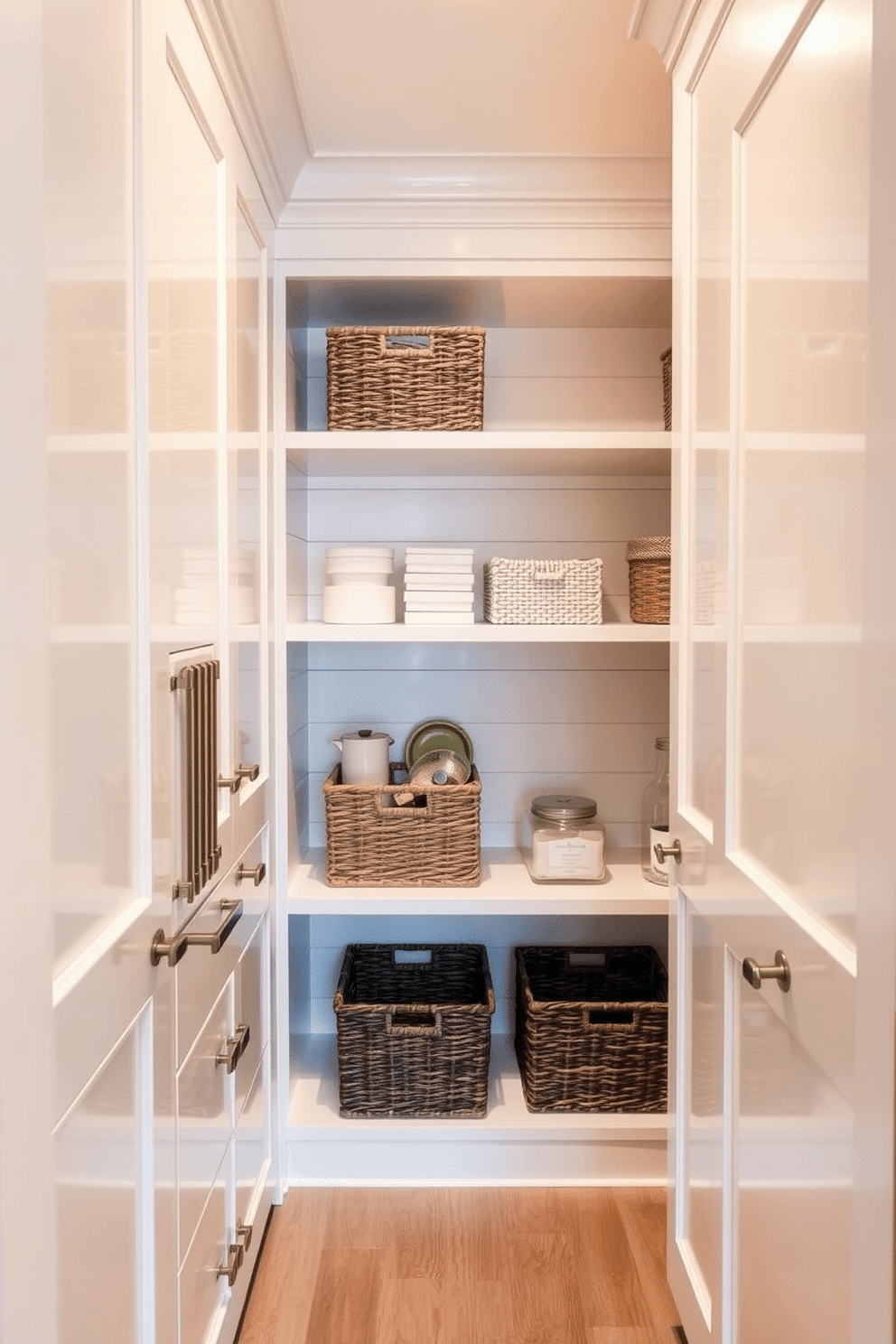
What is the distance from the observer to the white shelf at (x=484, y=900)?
2340mm

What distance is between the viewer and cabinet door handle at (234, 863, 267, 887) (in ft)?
6.08

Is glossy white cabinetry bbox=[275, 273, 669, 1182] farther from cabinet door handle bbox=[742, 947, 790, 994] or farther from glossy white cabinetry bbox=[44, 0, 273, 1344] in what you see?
cabinet door handle bbox=[742, 947, 790, 994]

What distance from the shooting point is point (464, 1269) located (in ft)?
6.89

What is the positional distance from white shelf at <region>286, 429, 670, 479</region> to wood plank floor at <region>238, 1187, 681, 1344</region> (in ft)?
5.36

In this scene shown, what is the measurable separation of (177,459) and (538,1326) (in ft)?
5.36

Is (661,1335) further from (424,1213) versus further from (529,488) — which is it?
(529,488)

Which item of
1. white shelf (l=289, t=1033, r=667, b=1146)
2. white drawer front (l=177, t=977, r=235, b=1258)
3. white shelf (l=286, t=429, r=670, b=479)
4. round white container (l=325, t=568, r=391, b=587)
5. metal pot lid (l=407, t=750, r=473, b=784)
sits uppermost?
white shelf (l=286, t=429, r=670, b=479)

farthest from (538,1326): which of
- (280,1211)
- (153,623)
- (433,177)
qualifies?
(433,177)

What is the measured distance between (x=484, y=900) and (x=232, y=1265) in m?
0.88

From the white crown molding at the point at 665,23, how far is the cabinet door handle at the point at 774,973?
1310 mm

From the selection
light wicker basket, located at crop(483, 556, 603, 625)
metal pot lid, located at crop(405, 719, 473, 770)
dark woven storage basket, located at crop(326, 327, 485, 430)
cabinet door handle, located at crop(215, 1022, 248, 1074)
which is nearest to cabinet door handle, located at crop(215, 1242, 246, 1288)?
cabinet door handle, located at crop(215, 1022, 248, 1074)

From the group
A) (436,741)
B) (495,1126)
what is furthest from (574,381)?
(495,1126)

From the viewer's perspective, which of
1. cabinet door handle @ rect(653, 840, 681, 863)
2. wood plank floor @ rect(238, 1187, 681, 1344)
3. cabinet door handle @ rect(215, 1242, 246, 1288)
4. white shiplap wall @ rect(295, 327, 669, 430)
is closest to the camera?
cabinet door handle @ rect(215, 1242, 246, 1288)

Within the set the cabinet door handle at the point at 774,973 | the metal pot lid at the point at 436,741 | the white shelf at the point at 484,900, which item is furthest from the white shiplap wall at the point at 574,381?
the cabinet door handle at the point at 774,973
